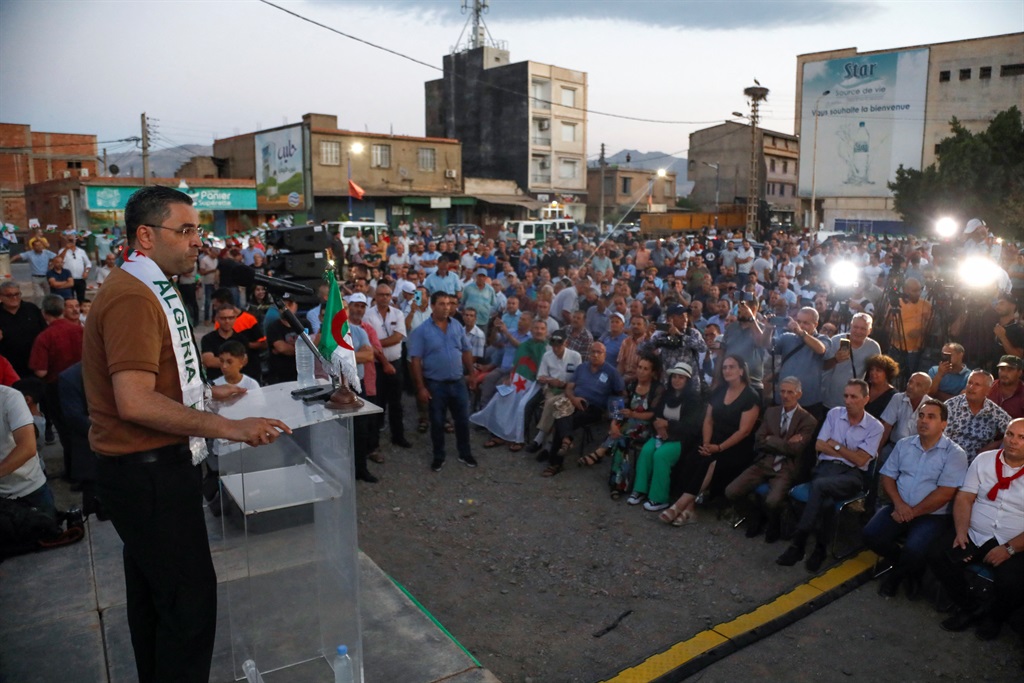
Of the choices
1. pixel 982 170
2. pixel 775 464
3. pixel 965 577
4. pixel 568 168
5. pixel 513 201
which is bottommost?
pixel 965 577

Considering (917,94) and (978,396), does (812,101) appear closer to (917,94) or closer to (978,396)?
(917,94)

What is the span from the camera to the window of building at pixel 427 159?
41062 mm

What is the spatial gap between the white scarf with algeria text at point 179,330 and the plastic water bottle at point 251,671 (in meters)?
1.10

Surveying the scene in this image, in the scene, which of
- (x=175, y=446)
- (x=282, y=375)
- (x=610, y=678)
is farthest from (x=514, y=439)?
(x=175, y=446)

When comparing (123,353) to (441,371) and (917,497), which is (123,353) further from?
(441,371)

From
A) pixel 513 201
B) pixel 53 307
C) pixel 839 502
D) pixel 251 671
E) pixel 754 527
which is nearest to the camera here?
pixel 251 671

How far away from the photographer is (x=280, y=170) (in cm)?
3888

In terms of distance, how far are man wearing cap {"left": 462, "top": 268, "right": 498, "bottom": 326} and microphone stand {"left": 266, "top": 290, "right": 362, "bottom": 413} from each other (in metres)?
8.02

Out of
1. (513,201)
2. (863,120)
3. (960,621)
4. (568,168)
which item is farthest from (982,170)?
(960,621)

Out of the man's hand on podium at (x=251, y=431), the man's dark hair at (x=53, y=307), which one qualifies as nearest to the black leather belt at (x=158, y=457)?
the man's hand on podium at (x=251, y=431)

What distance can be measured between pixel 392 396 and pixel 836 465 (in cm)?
451

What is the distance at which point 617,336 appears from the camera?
8883 mm

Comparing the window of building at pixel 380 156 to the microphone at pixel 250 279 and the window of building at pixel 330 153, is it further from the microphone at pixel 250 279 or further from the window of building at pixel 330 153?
the microphone at pixel 250 279

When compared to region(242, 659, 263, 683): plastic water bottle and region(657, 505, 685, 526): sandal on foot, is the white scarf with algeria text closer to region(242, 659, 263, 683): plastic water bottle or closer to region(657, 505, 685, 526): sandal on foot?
region(242, 659, 263, 683): plastic water bottle
